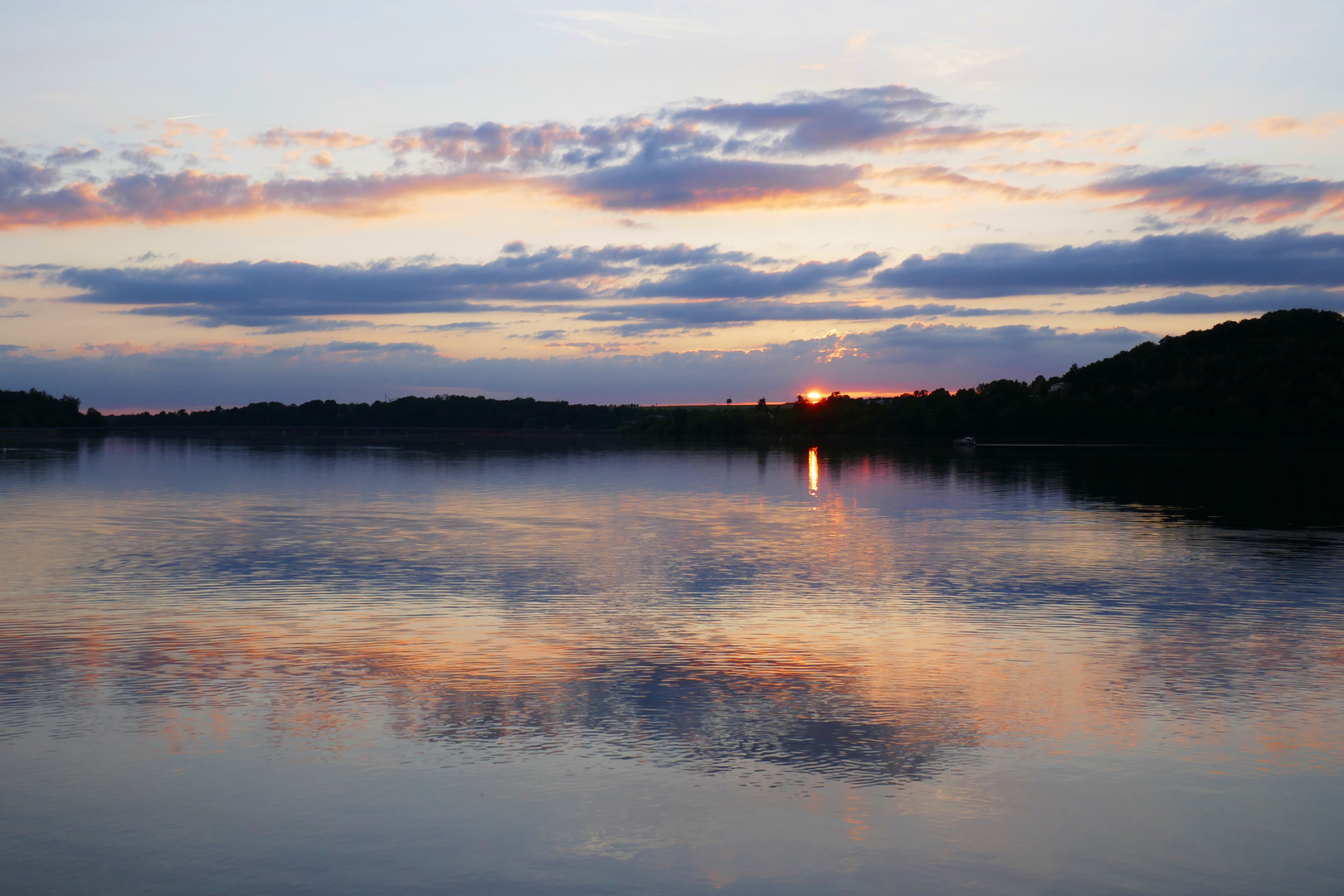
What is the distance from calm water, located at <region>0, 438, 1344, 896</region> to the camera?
971 centimetres

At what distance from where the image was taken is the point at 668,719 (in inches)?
547

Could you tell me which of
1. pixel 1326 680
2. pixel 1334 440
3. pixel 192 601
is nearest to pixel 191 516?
pixel 192 601

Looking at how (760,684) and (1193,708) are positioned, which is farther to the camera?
(760,684)

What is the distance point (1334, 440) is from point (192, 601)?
665 ft

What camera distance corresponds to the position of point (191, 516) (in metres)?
43.5

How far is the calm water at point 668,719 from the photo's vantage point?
9.71 m

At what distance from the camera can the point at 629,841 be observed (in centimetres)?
1002

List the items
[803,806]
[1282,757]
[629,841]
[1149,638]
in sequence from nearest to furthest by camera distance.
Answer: [629,841], [803,806], [1282,757], [1149,638]

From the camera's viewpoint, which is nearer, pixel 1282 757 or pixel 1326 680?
pixel 1282 757

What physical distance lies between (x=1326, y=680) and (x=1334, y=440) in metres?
198

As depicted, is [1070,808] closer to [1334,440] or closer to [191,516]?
[191,516]

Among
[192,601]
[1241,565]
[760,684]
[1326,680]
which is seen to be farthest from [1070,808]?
[1241,565]

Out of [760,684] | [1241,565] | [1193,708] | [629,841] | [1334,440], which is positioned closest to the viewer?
[629,841]

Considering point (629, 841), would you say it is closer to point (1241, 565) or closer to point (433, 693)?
point (433, 693)
